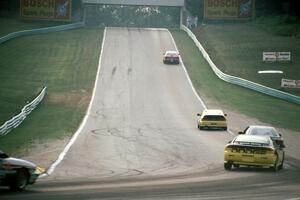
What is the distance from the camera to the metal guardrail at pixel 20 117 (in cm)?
3846

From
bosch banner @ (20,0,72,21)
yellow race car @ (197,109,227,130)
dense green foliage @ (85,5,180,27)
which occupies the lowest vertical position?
dense green foliage @ (85,5,180,27)

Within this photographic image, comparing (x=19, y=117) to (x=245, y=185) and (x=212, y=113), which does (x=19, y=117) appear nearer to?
(x=212, y=113)

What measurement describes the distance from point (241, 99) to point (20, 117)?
2159 cm

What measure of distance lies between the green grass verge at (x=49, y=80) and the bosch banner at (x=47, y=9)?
355cm

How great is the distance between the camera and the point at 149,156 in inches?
1246

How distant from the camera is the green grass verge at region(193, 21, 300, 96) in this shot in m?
72.8

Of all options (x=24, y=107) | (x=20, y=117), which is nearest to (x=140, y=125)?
(x=20, y=117)

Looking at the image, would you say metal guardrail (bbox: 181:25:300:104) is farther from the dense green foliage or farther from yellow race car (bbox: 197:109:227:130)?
the dense green foliage

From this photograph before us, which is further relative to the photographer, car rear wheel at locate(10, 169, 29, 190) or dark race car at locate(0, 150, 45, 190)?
car rear wheel at locate(10, 169, 29, 190)

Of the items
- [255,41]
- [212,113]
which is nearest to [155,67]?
[255,41]

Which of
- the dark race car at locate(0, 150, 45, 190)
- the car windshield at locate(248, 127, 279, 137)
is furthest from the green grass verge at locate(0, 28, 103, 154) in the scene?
the dark race car at locate(0, 150, 45, 190)

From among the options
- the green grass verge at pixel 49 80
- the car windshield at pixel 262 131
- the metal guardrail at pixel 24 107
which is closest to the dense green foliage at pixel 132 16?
the green grass verge at pixel 49 80

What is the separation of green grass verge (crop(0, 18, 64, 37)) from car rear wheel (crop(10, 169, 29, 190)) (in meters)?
77.2

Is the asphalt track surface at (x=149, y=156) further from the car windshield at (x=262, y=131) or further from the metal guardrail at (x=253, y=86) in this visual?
the metal guardrail at (x=253, y=86)
